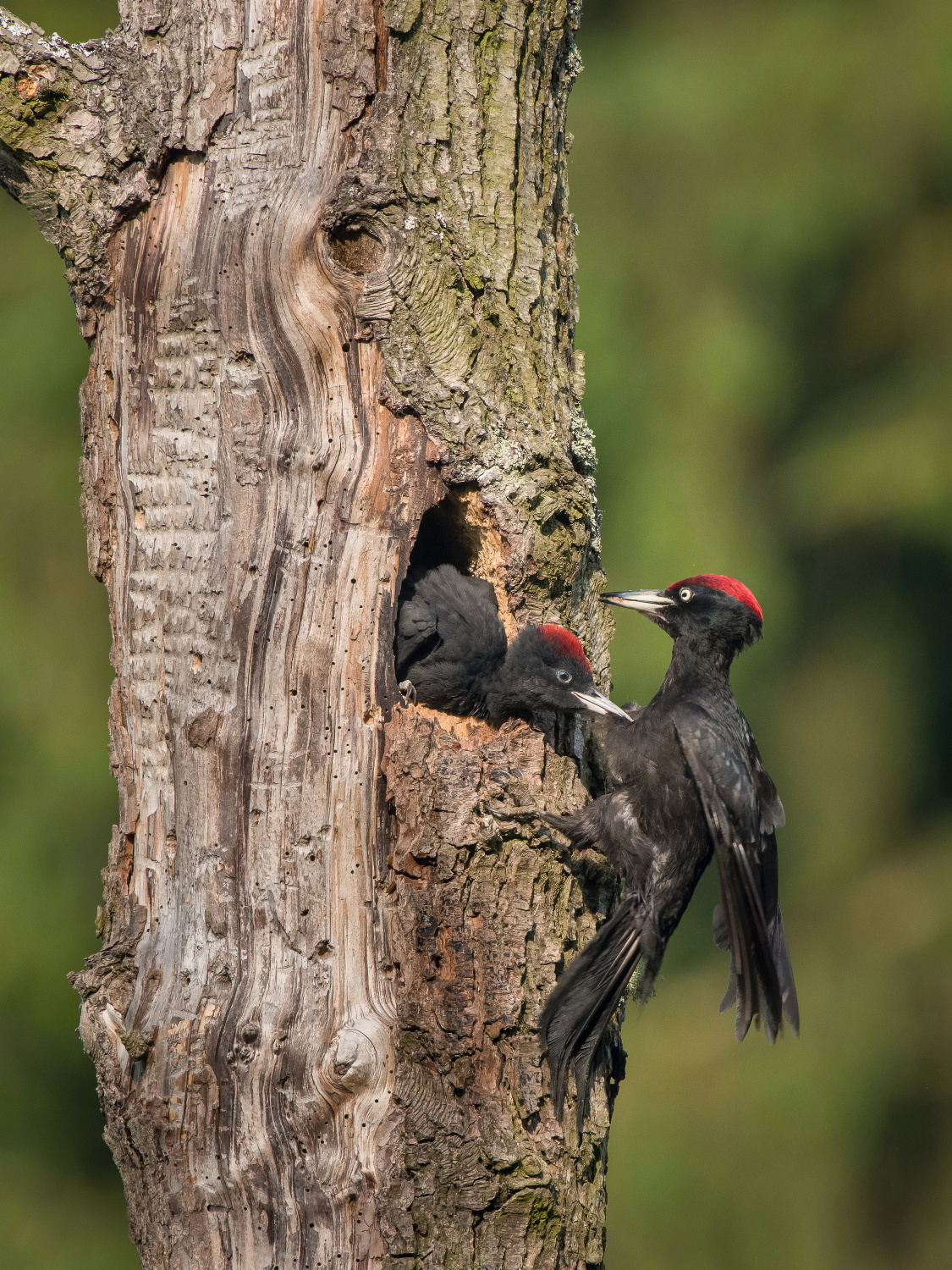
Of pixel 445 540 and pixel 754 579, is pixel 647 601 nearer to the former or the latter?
pixel 445 540

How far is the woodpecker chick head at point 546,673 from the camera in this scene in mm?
2969

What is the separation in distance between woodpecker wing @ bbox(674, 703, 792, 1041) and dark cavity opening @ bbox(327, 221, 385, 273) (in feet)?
4.71

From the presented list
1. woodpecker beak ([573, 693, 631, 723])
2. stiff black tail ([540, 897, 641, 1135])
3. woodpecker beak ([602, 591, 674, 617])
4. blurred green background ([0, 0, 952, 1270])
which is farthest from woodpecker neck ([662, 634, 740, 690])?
blurred green background ([0, 0, 952, 1270])

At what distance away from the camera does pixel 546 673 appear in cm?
305

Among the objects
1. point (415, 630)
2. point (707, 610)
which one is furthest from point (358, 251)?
point (707, 610)

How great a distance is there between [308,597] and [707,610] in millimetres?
1324

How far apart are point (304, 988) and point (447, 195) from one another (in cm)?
179

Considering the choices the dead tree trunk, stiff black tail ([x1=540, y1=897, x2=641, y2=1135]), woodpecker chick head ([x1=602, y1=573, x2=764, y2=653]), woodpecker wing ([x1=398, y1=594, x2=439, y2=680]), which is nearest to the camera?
the dead tree trunk

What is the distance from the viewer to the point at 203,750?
262 centimetres

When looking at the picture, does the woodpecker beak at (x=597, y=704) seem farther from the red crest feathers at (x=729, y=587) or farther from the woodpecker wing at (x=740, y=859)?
the red crest feathers at (x=729, y=587)

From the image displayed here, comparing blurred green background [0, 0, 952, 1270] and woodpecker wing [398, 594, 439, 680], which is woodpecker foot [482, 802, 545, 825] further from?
blurred green background [0, 0, 952, 1270]

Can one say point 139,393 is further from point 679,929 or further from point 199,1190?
point 679,929

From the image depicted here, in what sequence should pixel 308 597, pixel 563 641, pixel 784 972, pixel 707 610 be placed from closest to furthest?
pixel 308 597, pixel 563 641, pixel 784 972, pixel 707 610

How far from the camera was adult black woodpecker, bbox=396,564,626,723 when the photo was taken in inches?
122
